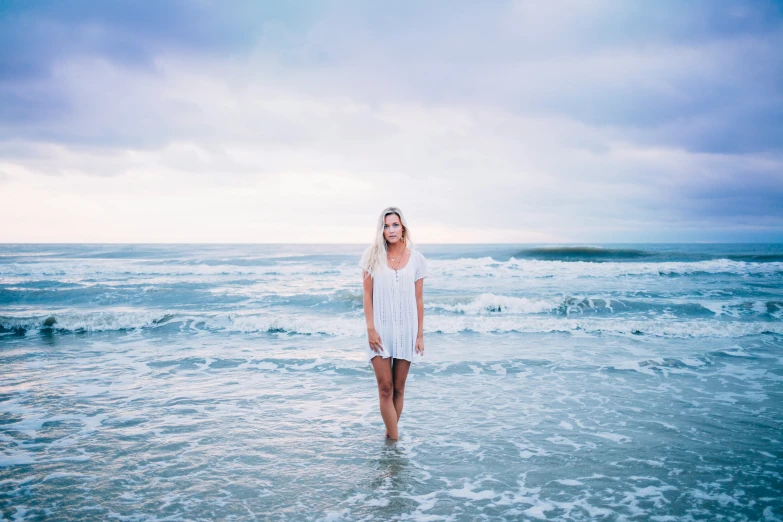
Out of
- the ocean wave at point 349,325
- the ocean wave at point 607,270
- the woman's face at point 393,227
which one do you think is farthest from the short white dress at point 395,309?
the ocean wave at point 607,270

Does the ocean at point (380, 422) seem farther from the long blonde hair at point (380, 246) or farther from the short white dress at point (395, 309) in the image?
the long blonde hair at point (380, 246)

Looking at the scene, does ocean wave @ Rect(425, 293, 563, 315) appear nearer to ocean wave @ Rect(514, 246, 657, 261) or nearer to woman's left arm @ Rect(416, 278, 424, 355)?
woman's left arm @ Rect(416, 278, 424, 355)

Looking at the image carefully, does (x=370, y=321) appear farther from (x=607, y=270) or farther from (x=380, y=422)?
(x=607, y=270)

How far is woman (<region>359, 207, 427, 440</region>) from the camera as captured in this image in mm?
4496

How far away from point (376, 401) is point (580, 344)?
20.3 ft

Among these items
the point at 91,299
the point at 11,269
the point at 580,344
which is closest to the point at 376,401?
the point at 580,344

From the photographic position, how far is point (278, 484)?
4.20 metres

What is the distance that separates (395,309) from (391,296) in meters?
0.14

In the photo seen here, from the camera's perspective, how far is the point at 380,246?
177 inches

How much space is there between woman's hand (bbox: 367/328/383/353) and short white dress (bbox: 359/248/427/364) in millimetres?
41

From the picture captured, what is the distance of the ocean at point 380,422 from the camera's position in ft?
12.8

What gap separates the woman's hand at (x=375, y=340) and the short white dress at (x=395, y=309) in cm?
4

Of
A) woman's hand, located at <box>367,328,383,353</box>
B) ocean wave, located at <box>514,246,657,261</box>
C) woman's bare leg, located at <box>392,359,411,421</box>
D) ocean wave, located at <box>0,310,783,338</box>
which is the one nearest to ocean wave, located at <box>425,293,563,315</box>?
ocean wave, located at <box>0,310,783,338</box>

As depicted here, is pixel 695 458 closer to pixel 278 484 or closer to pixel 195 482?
pixel 278 484
